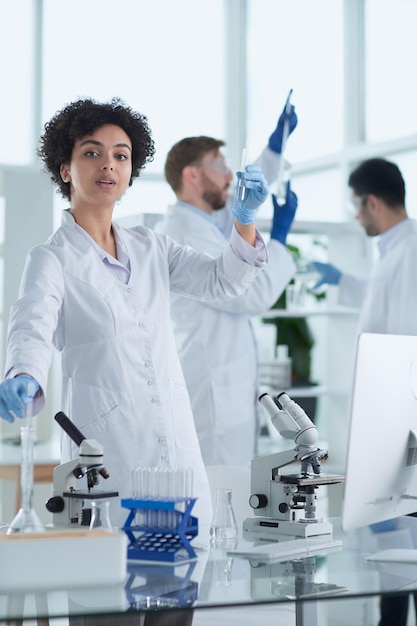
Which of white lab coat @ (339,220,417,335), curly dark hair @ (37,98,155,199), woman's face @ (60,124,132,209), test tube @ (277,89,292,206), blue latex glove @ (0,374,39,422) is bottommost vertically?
blue latex glove @ (0,374,39,422)

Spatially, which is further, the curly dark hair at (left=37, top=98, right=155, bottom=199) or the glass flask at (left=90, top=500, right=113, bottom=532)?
the curly dark hair at (left=37, top=98, right=155, bottom=199)

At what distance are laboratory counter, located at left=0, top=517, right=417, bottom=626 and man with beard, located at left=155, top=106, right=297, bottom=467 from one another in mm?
1295

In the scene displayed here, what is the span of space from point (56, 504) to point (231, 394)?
1.57 m

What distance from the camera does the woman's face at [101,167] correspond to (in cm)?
210

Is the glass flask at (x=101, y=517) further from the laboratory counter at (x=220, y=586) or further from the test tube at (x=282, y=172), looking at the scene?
the test tube at (x=282, y=172)

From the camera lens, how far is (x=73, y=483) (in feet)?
5.47

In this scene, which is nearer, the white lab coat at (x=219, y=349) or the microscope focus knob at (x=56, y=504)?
the microscope focus knob at (x=56, y=504)

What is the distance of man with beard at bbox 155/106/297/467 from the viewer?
10.3ft

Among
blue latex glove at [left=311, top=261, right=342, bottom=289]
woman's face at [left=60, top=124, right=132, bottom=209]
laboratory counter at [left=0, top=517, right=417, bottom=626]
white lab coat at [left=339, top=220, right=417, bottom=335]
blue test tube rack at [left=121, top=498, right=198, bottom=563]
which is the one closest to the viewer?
laboratory counter at [left=0, top=517, right=417, bottom=626]

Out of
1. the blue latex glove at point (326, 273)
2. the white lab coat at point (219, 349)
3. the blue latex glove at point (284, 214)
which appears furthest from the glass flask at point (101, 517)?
the blue latex glove at point (326, 273)

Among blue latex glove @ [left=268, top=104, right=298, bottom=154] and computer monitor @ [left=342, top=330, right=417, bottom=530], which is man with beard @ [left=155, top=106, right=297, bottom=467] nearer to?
blue latex glove @ [left=268, top=104, right=298, bottom=154]

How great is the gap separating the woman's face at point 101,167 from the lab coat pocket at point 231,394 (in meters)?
1.13

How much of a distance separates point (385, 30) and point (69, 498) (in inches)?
170

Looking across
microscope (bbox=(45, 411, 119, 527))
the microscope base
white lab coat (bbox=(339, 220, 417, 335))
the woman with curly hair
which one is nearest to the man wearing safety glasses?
white lab coat (bbox=(339, 220, 417, 335))
